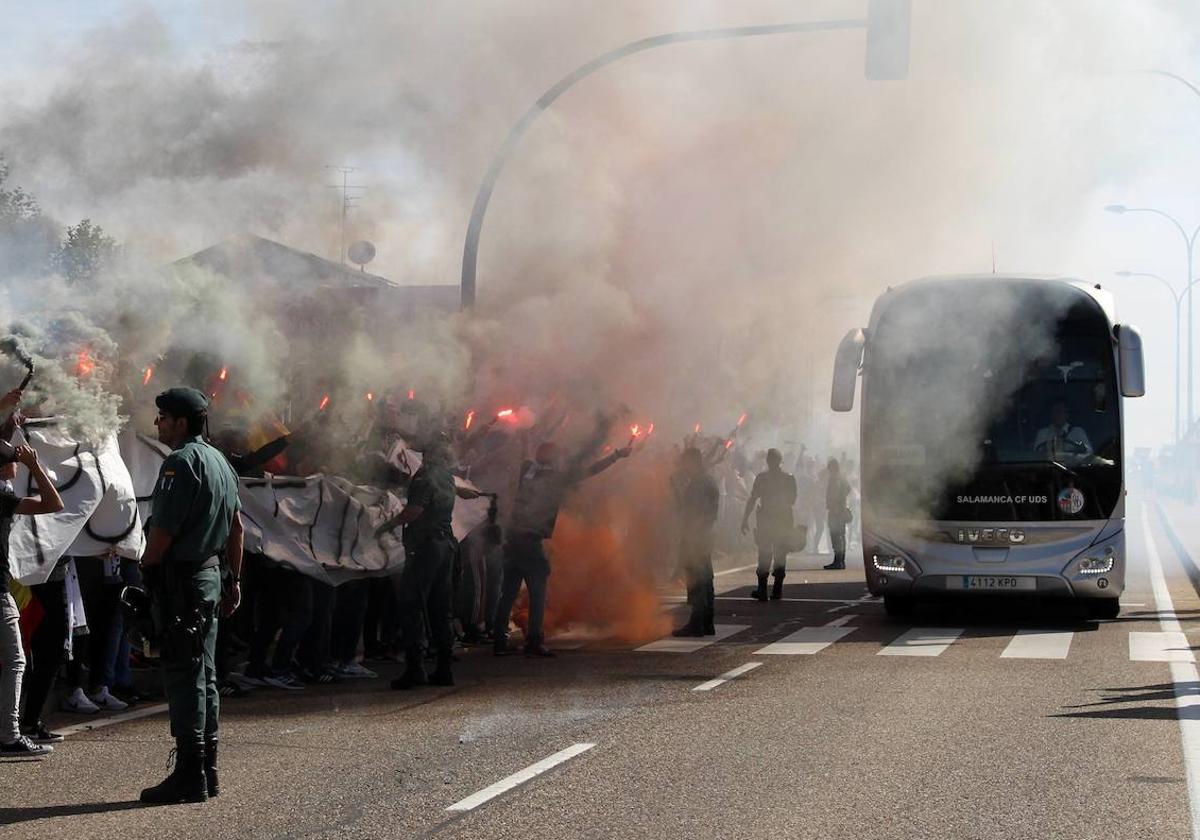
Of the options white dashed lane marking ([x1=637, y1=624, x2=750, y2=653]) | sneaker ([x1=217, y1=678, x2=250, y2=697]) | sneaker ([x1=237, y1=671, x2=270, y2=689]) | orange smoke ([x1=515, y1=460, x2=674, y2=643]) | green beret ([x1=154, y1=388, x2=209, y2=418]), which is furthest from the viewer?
orange smoke ([x1=515, y1=460, x2=674, y2=643])

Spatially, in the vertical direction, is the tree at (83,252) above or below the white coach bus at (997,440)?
above

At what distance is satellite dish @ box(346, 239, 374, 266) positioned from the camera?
14422mm

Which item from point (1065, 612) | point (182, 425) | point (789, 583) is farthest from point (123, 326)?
point (789, 583)

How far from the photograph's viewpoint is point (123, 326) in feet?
31.8

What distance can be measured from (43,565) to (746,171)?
1100 cm

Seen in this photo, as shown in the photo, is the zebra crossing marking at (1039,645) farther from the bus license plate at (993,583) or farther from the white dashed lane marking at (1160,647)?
the white dashed lane marking at (1160,647)

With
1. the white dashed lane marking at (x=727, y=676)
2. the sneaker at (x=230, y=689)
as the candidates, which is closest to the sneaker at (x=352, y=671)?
the sneaker at (x=230, y=689)

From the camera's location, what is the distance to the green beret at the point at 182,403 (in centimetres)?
689

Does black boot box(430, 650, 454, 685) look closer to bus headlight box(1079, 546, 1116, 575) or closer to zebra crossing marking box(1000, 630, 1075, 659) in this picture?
zebra crossing marking box(1000, 630, 1075, 659)

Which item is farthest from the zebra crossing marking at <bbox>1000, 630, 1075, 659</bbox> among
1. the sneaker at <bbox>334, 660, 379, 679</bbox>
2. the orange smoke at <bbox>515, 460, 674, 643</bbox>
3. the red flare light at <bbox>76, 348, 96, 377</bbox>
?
the red flare light at <bbox>76, 348, 96, 377</bbox>

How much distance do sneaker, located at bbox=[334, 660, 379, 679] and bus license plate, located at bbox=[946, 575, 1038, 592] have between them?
6131 millimetres

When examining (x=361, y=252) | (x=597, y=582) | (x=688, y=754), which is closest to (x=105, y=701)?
(x=688, y=754)

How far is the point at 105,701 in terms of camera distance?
942cm

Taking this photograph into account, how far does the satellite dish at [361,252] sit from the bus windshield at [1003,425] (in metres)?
5.15
